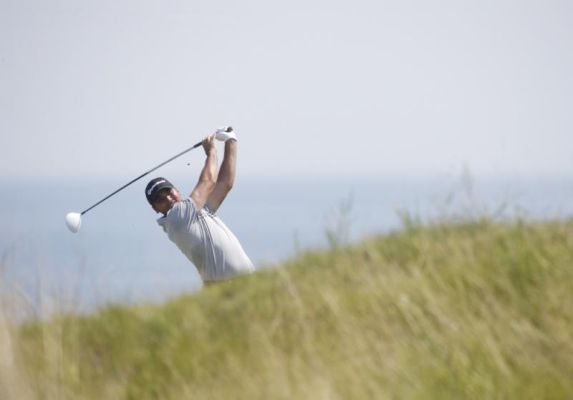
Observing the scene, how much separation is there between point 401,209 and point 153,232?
1.88m

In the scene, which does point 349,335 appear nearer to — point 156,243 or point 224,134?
point 156,243

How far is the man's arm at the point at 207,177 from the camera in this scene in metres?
9.15

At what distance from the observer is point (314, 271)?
249 inches

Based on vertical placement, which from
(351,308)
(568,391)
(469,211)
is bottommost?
(568,391)

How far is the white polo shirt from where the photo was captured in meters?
8.73

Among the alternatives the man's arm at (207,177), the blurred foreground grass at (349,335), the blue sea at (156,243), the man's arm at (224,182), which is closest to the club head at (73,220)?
the man's arm at (207,177)

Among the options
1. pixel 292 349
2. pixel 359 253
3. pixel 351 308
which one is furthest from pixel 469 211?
pixel 292 349

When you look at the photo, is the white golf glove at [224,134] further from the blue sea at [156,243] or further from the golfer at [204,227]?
the blue sea at [156,243]

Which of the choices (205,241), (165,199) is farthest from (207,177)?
(205,241)

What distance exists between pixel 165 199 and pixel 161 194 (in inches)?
2.7

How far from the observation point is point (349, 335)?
5297 millimetres

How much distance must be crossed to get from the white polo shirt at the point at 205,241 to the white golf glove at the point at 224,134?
3.62 ft

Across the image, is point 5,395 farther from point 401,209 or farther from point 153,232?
point 401,209

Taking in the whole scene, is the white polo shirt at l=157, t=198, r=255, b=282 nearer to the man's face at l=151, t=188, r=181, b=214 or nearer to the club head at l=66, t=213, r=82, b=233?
the man's face at l=151, t=188, r=181, b=214
